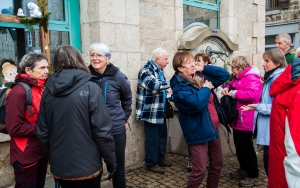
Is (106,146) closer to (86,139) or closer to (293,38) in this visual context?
(86,139)

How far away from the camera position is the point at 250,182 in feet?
13.4

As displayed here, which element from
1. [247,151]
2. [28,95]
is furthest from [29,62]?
[247,151]

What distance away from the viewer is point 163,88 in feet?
14.4

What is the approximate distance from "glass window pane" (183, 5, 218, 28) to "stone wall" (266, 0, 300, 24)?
8.85m

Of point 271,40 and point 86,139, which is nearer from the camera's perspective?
point 86,139

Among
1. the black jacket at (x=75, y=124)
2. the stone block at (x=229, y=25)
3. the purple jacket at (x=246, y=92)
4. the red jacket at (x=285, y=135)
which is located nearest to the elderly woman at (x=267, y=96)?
the purple jacket at (x=246, y=92)

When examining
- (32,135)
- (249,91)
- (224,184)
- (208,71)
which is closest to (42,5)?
(32,135)

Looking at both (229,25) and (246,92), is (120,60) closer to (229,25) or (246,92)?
(246,92)

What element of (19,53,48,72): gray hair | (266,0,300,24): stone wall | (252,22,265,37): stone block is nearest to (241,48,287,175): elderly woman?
(19,53,48,72): gray hair

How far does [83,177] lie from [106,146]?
0.93 ft

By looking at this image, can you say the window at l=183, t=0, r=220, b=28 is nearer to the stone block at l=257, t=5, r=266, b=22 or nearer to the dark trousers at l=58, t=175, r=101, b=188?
the stone block at l=257, t=5, r=266, b=22

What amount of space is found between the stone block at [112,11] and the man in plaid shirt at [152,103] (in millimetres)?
718

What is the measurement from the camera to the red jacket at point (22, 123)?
2.63 meters

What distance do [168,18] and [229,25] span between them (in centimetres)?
193
